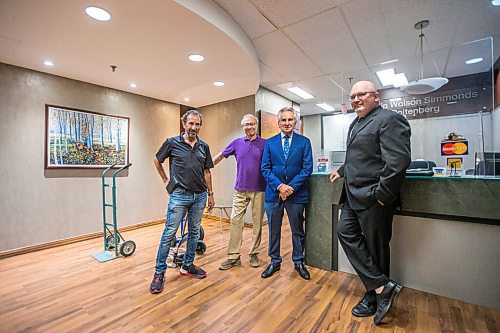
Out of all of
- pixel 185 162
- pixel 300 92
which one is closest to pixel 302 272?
pixel 185 162

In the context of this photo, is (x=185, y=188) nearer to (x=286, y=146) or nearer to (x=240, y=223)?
(x=240, y=223)

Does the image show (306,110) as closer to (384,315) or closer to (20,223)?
(384,315)

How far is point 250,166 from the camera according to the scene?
2.58 m

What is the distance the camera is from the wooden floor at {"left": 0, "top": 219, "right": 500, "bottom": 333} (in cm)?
166

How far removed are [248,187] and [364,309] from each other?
1.44 metres

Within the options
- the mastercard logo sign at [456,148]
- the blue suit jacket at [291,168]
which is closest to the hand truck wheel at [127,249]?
the blue suit jacket at [291,168]

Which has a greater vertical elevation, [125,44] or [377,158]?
[125,44]

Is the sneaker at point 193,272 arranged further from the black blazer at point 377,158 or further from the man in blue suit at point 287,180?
the black blazer at point 377,158

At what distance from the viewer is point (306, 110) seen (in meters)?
6.84

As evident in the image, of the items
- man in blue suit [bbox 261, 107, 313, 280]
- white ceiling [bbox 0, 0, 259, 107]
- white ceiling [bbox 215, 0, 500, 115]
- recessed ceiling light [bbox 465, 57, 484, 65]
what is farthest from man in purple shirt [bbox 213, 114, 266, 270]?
recessed ceiling light [bbox 465, 57, 484, 65]

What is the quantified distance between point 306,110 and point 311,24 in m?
4.33

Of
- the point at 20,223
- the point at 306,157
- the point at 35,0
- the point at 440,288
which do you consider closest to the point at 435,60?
the point at 306,157

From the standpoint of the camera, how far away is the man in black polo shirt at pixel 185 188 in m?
2.18

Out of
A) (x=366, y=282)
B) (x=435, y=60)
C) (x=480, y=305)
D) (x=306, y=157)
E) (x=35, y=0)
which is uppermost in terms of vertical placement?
(x=435, y=60)
